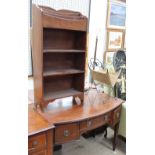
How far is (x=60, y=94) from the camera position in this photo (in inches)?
69.3

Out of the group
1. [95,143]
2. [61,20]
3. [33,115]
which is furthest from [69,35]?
[95,143]

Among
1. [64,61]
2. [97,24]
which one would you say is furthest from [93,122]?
[97,24]

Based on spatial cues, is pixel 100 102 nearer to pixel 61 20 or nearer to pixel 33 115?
pixel 33 115

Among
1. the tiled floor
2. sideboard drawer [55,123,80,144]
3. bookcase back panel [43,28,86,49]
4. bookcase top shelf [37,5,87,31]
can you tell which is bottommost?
the tiled floor

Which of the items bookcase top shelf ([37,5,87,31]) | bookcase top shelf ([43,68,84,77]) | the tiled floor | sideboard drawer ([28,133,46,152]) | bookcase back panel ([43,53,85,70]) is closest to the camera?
sideboard drawer ([28,133,46,152])

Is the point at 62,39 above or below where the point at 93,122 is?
above

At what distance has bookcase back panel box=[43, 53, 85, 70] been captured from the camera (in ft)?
5.66

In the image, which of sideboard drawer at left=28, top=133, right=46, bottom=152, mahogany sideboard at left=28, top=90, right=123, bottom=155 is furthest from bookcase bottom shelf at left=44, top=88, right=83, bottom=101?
sideboard drawer at left=28, top=133, right=46, bottom=152

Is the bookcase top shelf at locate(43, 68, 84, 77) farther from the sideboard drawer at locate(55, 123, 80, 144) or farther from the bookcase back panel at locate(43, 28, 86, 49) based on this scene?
the sideboard drawer at locate(55, 123, 80, 144)

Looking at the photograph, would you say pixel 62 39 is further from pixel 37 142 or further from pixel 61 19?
pixel 37 142

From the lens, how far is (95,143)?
2.37m

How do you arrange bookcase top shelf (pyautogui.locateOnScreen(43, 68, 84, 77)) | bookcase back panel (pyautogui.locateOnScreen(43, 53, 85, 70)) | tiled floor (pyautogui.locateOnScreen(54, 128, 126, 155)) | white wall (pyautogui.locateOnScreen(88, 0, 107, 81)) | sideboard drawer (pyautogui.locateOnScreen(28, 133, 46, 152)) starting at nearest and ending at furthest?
sideboard drawer (pyautogui.locateOnScreen(28, 133, 46, 152)), bookcase top shelf (pyautogui.locateOnScreen(43, 68, 84, 77)), bookcase back panel (pyautogui.locateOnScreen(43, 53, 85, 70)), tiled floor (pyautogui.locateOnScreen(54, 128, 126, 155)), white wall (pyautogui.locateOnScreen(88, 0, 107, 81))

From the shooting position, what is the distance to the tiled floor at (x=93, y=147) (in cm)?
216

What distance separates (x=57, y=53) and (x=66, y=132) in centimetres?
76
